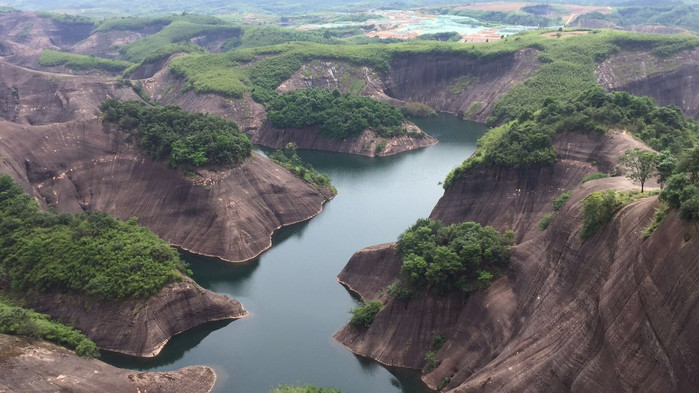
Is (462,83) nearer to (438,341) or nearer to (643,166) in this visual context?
(643,166)

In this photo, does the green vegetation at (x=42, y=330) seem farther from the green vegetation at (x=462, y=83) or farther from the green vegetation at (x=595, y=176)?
the green vegetation at (x=462, y=83)

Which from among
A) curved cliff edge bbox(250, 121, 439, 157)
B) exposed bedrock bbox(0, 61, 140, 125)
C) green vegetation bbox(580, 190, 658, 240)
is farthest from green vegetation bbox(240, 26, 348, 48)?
green vegetation bbox(580, 190, 658, 240)

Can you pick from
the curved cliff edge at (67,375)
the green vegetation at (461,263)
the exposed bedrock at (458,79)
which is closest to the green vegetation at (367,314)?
the green vegetation at (461,263)

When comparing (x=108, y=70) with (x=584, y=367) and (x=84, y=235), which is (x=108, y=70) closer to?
(x=84, y=235)

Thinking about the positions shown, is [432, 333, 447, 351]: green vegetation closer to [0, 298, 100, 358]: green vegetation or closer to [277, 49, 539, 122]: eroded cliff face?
[0, 298, 100, 358]: green vegetation

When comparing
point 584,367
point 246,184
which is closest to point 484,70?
point 246,184
